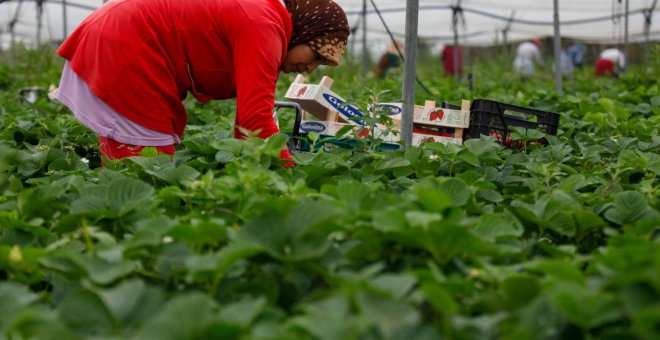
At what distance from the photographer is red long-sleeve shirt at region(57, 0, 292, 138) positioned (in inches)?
128

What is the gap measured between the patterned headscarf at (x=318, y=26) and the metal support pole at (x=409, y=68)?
0.30 m

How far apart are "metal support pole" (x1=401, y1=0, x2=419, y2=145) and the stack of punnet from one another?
33cm

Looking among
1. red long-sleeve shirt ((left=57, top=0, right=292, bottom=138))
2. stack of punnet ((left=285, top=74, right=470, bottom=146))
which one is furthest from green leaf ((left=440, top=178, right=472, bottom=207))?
stack of punnet ((left=285, top=74, right=470, bottom=146))

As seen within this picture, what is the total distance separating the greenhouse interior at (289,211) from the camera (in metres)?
1.38

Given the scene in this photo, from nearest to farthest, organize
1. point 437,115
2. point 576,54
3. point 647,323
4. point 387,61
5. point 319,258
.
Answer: point 647,323 → point 319,258 → point 437,115 → point 387,61 → point 576,54

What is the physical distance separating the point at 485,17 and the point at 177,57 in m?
14.9

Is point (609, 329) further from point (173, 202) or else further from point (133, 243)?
point (173, 202)

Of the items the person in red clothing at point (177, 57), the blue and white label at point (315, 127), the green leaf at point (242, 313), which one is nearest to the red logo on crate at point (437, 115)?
the blue and white label at point (315, 127)

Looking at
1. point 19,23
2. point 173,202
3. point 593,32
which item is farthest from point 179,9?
point 19,23

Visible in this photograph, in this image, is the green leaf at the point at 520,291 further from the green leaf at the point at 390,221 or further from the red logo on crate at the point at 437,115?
the red logo on crate at the point at 437,115

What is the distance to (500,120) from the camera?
4.04 m

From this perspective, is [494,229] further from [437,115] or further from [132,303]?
[437,115]

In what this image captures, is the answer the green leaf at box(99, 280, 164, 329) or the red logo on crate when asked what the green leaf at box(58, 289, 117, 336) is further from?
the red logo on crate

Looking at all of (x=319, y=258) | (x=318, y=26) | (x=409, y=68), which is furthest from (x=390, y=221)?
(x=318, y=26)
